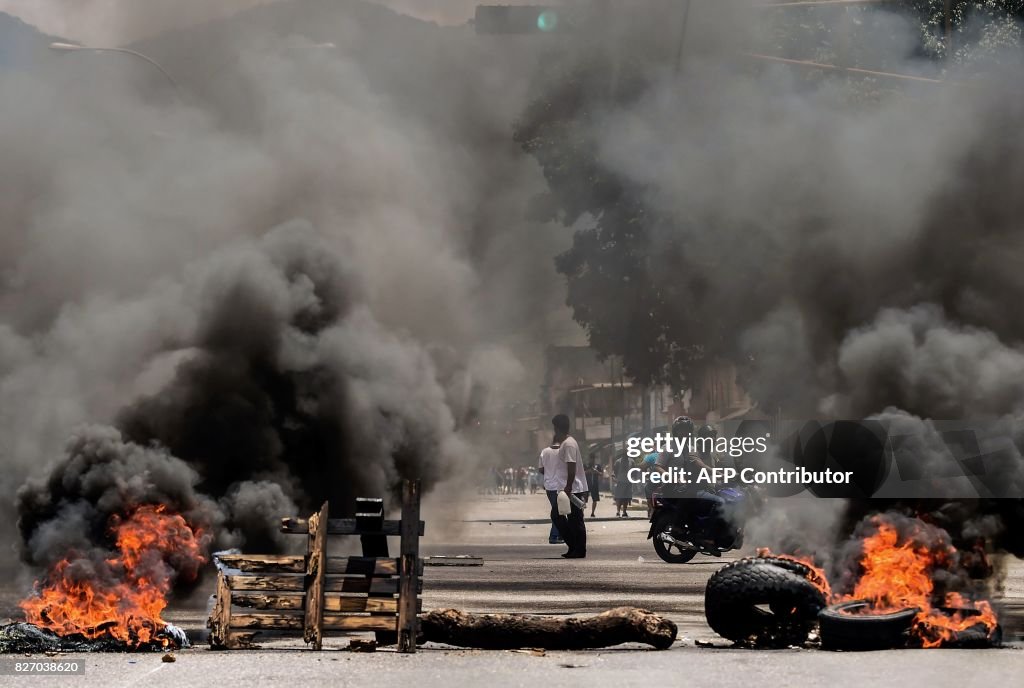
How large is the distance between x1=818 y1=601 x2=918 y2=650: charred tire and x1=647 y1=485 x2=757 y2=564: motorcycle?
8183 mm

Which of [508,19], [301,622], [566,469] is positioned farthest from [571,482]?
[301,622]

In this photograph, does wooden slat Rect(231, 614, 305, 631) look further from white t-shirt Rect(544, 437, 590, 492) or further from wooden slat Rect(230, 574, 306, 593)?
white t-shirt Rect(544, 437, 590, 492)

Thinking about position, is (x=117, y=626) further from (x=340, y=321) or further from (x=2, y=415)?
(x=2, y=415)

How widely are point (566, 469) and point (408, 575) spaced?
8.72 metres

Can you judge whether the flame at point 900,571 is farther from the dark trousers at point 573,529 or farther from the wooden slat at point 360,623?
the dark trousers at point 573,529

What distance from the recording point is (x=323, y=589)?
9.13 metres

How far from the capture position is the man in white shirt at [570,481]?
1762 cm

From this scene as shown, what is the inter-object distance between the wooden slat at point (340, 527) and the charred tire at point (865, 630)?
2.45 m

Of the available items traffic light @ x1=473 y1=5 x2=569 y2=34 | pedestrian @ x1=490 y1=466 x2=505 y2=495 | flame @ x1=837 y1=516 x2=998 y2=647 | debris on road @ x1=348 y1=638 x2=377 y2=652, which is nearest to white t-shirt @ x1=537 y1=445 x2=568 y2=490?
traffic light @ x1=473 y1=5 x2=569 y2=34

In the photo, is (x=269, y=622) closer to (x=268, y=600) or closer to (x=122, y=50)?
(x=268, y=600)

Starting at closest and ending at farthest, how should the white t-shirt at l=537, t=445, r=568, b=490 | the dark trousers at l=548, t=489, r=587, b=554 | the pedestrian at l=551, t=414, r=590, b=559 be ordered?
the pedestrian at l=551, t=414, r=590, b=559, the white t-shirt at l=537, t=445, r=568, b=490, the dark trousers at l=548, t=489, r=587, b=554

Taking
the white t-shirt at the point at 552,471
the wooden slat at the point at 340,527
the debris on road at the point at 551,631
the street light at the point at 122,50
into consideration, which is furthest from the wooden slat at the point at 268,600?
the street light at the point at 122,50

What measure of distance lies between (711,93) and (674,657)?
609 inches

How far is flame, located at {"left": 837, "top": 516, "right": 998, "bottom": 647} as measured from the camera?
929 cm
